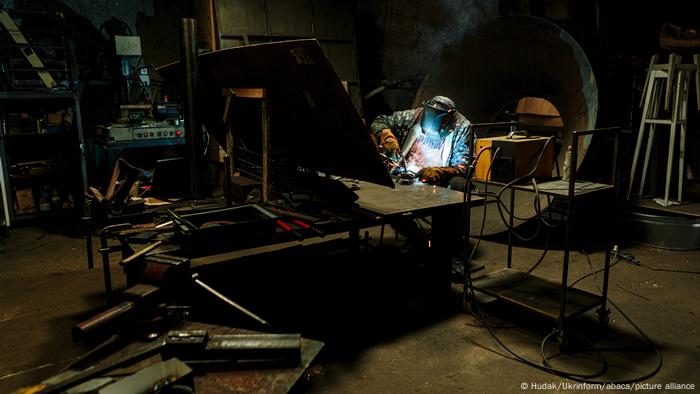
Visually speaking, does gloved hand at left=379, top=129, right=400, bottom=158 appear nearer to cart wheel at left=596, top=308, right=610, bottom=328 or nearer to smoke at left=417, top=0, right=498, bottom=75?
smoke at left=417, top=0, right=498, bottom=75

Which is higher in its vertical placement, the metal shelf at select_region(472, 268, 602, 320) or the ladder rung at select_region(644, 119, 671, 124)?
the ladder rung at select_region(644, 119, 671, 124)

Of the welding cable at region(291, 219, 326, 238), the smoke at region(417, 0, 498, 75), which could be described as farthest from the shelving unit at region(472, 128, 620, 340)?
the smoke at region(417, 0, 498, 75)

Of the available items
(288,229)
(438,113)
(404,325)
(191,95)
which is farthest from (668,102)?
(191,95)

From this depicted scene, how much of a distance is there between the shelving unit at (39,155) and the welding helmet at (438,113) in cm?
337

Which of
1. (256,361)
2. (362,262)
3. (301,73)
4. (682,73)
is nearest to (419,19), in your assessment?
(682,73)

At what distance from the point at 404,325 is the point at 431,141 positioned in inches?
87.5

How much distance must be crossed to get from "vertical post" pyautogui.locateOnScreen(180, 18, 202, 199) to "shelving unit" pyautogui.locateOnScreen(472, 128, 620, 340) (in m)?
1.88

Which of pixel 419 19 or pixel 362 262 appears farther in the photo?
pixel 419 19

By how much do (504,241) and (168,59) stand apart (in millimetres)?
4238

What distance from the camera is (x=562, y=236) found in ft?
15.5

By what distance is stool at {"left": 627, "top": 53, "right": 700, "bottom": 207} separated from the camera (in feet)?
15.1

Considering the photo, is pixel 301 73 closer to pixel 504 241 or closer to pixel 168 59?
pixel 504 241

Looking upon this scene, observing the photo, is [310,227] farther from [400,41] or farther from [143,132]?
[400,41]

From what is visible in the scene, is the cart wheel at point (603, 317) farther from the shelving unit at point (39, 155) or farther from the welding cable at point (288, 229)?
the shelving unit at point (39, 155)
